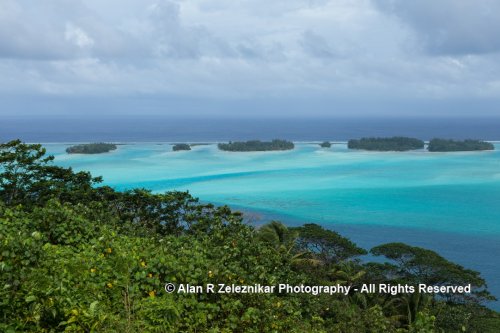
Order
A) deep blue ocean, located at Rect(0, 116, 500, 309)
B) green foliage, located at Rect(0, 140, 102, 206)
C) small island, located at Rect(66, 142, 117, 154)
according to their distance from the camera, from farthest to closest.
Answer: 1. small island, located at Rect(66, 142, 117, 154)
2. deep blue ocean, located at Rect(0, 116, 500, 309)
3. green foliage, located at Rect(0, 140, 102, 206)

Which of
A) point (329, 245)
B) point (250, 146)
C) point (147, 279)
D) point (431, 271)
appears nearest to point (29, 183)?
point (329, 245)

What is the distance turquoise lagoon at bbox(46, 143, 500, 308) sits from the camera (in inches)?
1291

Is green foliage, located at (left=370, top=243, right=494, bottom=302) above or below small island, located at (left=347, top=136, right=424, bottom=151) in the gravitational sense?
below

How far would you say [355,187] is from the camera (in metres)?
48.4

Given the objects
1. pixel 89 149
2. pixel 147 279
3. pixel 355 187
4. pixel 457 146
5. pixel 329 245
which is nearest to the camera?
pixel 147 279

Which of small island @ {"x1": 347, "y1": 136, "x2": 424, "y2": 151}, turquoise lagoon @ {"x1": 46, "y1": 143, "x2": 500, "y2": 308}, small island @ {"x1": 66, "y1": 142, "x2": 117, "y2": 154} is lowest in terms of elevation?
turquoise lagoon @ {"x1": 46, "y1": 143, "x2": 500, "y2": 308}

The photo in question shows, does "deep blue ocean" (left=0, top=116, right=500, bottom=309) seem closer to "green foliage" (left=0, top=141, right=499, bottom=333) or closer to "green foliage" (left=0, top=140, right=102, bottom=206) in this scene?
"green foliage" (left=0, top=141, right=499, bottom=333)

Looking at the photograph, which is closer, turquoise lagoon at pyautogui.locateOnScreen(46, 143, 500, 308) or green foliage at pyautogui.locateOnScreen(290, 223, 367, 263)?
green foliage at pyautogui.locateOnScreen(290, 223, 367, 263)

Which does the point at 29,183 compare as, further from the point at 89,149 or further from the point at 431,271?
the point at 89,149

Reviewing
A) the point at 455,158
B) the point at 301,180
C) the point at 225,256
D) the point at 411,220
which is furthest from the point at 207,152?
the point at 225,256

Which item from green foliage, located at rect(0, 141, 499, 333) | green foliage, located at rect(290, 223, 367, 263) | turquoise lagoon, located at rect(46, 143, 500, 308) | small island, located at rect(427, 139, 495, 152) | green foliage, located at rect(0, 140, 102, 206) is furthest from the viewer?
small island, located at rect(427, 139, 495, 152)

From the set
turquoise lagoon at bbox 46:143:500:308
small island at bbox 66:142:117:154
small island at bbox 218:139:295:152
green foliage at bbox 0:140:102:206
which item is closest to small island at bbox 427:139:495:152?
turquoise lagoon at bbox 46:143:500:308

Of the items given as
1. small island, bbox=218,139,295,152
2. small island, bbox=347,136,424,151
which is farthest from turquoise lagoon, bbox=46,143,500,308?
small island, bbox=347,136,424,151

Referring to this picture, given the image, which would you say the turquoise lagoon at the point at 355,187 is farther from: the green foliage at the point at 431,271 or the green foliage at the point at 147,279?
the green foliage at the point at 147,279
